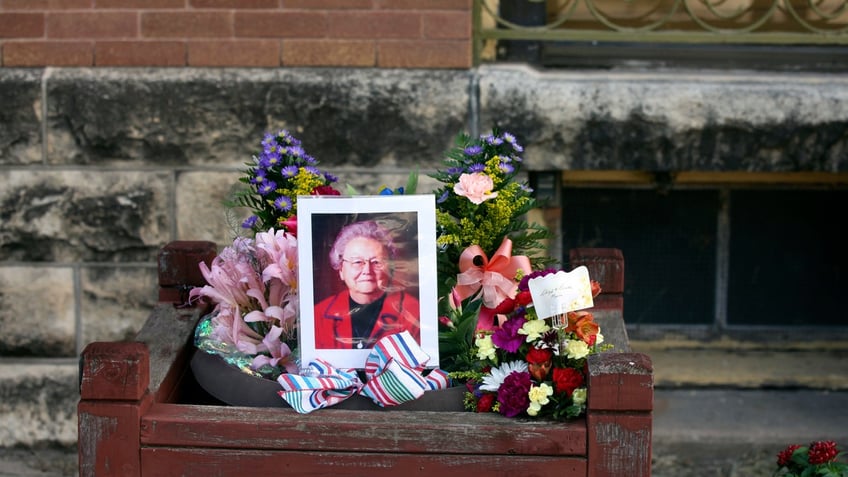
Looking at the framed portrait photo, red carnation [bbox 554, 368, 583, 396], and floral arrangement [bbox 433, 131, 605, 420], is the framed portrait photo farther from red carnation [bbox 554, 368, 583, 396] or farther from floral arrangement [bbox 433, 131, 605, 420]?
red carnation [bbox 554, 368, 583, 396]

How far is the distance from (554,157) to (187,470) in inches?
90.3

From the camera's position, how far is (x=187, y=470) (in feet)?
6.77

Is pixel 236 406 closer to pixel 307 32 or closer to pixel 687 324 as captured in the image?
pixel 307 32

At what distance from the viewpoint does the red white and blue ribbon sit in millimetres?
2105

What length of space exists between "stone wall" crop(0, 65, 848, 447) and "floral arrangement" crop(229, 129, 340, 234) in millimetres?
1305

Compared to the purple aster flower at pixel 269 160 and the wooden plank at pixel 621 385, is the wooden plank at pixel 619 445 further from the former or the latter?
the purple aster flower at pixel 269 160

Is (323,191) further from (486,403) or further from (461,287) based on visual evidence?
(486,403)

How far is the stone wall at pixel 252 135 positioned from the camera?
391cm

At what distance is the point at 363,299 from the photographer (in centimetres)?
226

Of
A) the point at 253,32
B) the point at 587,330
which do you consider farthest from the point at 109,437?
the point at 253,32

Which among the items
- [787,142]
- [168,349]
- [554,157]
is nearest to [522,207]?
[168,349]

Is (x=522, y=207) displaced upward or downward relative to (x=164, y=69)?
downward

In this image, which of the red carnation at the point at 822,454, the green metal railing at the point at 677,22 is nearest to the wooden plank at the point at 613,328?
the red carnation at the point at 822,454

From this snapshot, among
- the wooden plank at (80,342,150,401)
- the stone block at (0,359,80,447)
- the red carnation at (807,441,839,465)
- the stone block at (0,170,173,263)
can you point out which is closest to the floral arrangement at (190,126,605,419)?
the wooden plank at (80,342,150,401)
